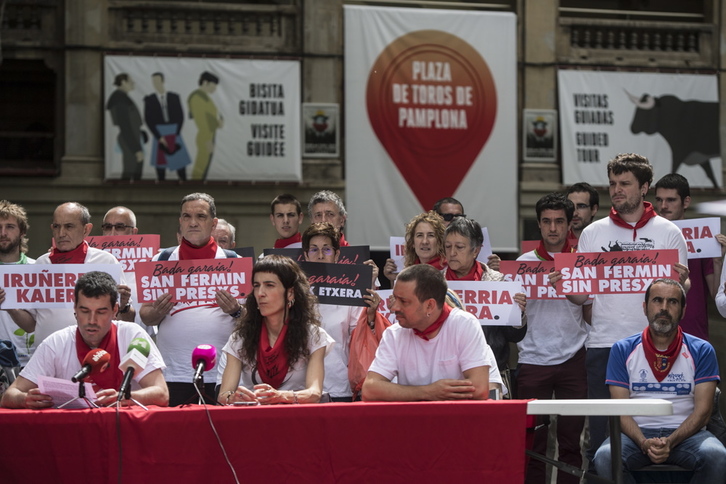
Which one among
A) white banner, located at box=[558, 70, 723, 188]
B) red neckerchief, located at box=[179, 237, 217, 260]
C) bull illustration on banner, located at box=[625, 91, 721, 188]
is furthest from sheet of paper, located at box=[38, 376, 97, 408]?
bull illustration on banner, located at box=[625, 91, 721, 188]

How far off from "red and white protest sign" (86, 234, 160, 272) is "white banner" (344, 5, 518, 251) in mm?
8686

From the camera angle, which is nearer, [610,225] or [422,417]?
[422,417]

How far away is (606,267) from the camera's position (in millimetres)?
6355

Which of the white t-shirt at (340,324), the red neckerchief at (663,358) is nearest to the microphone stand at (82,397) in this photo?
the white t-shirt at (340,324)

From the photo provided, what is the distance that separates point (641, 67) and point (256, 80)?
22.9ft

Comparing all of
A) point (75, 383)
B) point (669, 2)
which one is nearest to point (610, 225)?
point (75, 383)

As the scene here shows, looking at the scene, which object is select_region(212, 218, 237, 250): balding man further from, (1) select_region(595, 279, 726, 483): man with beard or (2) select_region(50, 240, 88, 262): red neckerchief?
(1) select_region(595, 279, 726, 483): man with beard

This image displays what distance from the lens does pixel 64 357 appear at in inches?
195

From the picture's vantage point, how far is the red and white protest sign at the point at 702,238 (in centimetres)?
686

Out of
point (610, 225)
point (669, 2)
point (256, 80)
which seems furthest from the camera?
point (669, 2)

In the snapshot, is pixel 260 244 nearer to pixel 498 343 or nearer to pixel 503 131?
pixel 503 131

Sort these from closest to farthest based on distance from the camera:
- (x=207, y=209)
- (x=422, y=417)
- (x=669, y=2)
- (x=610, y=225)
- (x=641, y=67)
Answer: (x=422, y=417) → (x=207, y=209) → (x=610, y=225) → (x=641, y=67) → (x=669, y=2)

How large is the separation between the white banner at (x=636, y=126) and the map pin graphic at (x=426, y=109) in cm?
195

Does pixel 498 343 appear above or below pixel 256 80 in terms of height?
below
